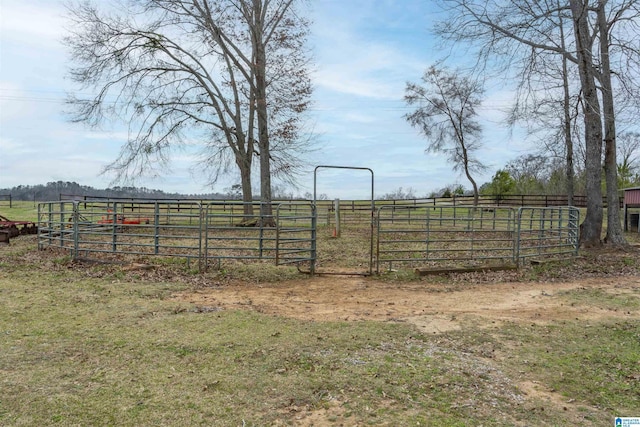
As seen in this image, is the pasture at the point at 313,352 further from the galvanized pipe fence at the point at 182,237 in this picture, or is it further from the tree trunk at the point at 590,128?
the tree trunk at the point at 590,128

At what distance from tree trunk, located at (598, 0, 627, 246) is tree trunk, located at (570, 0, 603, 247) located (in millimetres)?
377

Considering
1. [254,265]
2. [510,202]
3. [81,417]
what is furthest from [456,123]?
[81,417]

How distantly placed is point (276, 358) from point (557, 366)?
8.51 feet

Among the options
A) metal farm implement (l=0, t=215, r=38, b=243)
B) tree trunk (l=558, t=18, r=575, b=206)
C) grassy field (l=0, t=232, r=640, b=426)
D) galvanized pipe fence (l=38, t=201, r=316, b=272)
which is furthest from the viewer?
tree trunk (l=558, t=18, r=575, b=206)

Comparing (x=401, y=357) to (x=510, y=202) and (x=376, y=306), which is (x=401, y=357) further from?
(x=510, y=202)

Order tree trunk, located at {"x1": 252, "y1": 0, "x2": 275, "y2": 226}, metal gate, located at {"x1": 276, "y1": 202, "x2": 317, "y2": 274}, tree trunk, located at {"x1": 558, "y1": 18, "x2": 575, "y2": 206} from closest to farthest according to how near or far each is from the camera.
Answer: metal gate, located at {"x1": 276, "y1": 202, "x2": 317, "y2": 274}, tree trunk, located at {"x1": 558, "y1": 18, "x2": 575, "y2": 206}, tree trunk, located at {"x1": 252, "y1": 0, "x2": 275, "y2": 226}

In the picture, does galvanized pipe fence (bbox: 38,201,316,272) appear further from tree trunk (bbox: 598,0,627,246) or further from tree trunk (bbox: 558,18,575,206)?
tree trunk (bbox: 558,18,575,206)

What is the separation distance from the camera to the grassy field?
116 inches

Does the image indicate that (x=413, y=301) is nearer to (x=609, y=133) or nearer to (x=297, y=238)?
(x=297, y=238)

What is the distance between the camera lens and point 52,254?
9.95 m

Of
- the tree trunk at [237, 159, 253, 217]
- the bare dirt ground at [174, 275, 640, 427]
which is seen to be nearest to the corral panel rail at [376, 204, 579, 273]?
the bare dirt ground at [174, 275, 640, 427]

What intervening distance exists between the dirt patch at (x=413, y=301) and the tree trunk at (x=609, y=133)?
4364 mm

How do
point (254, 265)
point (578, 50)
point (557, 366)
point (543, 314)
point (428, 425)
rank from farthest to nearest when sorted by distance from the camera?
point (578, 50)
point (254, 265)
point (543, 314)
point (557, 366)
point (428, 425)

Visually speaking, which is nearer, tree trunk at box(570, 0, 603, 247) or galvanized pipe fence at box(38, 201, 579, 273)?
galvanized pipe fence at box(38, 201, 579, 273)
